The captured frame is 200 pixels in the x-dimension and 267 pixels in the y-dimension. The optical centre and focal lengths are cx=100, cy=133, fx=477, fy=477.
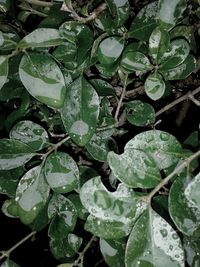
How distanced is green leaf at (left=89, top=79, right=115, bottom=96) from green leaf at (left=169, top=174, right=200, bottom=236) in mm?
255

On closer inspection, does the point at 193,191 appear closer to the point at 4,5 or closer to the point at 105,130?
the point at 105,130

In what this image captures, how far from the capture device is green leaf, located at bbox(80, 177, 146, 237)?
68cm

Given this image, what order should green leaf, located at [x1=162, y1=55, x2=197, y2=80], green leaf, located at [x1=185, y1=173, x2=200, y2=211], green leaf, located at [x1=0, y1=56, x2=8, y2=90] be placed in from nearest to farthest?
green leaf, located at [x1=185, y1=173, x2=200, y2=211] < green leaf, located at [x1=0, y1=56, x2=8, y2=90] < green leaf, located at [x1=162, y1=55, x2=197, y2=80]

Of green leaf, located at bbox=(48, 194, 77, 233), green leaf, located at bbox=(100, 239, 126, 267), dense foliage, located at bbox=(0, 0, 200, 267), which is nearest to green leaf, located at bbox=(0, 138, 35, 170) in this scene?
dense foliage, located at bbox=(0, 0, 200, 267)

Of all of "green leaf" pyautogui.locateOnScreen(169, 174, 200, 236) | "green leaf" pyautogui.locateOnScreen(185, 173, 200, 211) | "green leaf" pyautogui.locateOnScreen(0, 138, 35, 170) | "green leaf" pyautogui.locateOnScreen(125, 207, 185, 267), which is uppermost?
"green leaf" pyautogui.locateOnScreen(185, 173, 200, 211)

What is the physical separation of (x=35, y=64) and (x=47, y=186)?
0.77 ft

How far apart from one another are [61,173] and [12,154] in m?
0.10

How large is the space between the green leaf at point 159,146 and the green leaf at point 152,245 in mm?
92

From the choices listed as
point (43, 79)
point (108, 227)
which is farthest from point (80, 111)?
point (108, 227)

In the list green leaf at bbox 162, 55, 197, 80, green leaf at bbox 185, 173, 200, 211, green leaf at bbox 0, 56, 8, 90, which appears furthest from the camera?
green leaf at bbox 162, 55, 197, 80

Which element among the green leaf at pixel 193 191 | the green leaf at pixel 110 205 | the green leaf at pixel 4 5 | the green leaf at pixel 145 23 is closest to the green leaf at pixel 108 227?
the green leaf at pixel 110 205

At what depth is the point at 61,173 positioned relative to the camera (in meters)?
0.83

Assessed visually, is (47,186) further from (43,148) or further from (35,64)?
(35,64)

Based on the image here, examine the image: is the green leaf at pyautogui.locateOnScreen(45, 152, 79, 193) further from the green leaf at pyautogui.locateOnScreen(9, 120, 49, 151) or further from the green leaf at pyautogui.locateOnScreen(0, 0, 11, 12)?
the green leaf at pyautogui.locateOnScreen(0, 0, 11, 12)
